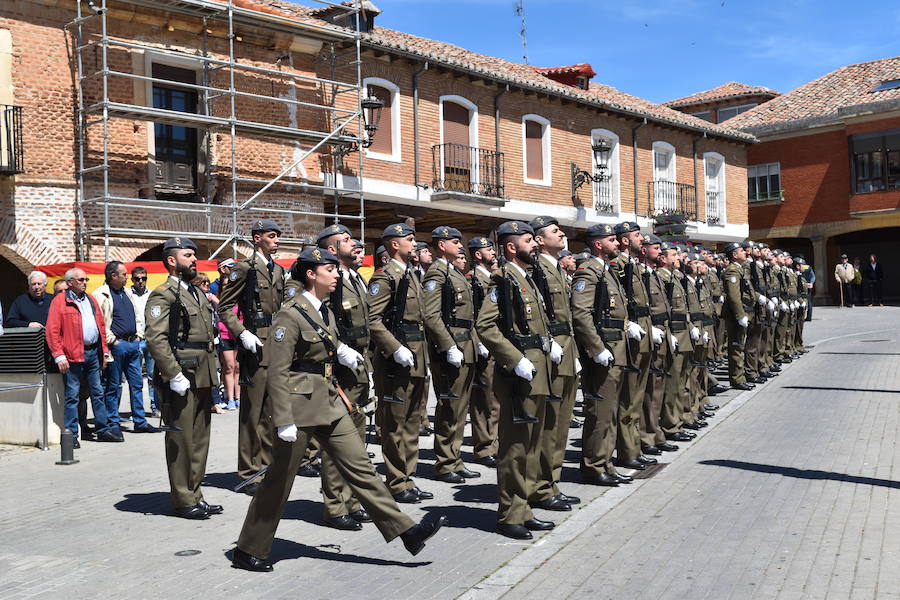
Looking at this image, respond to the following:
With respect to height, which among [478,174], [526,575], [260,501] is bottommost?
[526,575]

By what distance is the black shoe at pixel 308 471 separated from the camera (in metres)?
8.54

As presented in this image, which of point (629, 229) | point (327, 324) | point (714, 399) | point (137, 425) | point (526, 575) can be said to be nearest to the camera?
point (526, 575)

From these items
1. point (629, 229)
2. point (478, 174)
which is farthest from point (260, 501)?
point (478, 174)

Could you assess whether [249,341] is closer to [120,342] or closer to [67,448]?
[67,448]

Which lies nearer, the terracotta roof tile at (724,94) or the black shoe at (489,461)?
the black shoe at (489,461)

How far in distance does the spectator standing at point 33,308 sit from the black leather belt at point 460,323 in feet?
16.4

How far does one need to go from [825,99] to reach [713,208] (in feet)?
27.3

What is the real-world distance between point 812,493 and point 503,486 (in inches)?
101

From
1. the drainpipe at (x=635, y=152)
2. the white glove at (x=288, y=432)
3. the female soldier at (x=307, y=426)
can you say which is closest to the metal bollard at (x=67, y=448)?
the female soldier at (x=307, y=426)

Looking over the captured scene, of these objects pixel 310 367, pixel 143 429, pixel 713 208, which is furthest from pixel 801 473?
pixel 713 208

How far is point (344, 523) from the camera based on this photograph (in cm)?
661

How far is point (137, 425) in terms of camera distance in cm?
1145

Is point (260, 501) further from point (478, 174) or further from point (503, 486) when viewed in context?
point (478, 174)

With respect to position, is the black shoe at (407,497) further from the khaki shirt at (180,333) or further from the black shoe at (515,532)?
the khaki shirt at (180,333)
